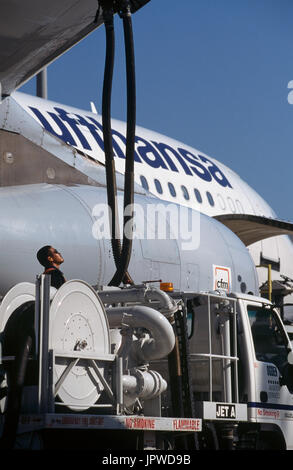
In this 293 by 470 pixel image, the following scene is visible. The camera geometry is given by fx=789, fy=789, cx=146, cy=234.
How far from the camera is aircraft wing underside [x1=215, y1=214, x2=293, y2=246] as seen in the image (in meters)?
16.1

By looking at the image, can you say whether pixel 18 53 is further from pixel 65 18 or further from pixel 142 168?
pixel 142 168

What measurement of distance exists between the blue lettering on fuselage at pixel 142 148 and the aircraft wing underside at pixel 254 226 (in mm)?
2765

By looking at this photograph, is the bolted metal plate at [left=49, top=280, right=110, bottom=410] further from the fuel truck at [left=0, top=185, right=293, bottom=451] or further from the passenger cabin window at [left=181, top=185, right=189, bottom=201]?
the passenger cabin window at [left=181, top=185, right=189, bottom=201]

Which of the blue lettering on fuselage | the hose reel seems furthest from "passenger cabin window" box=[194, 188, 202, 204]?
the hose reel

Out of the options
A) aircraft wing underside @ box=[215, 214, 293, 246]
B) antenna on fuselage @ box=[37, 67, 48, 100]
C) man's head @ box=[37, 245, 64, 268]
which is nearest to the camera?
man's head @ box=[37, 245, 64, 268]

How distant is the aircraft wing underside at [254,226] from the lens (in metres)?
16.1

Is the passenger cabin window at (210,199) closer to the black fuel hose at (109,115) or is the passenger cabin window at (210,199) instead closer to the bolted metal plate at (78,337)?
the black fuel hose at (109,115)

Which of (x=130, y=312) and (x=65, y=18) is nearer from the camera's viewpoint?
(x=65, y=18)

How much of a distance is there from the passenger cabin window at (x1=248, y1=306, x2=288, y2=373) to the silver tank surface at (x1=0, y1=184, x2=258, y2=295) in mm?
2529

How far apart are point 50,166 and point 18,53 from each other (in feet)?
14.5

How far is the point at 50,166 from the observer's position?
409 inches

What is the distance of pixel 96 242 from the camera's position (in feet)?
33.1

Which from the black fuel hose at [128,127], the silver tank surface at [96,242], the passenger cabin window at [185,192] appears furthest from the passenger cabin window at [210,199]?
the black fuel hose at [128,127]
